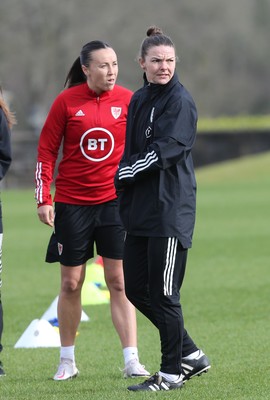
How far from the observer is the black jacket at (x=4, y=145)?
757 centimetres

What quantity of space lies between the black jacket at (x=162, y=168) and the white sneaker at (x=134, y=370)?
1188 millimetres

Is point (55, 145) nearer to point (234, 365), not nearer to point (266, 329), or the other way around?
point (234, 365)

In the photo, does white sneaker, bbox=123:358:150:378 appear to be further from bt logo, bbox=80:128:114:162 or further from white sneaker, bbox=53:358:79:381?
bt logo, bbox=80:128:114:162

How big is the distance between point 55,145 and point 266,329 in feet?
10.2

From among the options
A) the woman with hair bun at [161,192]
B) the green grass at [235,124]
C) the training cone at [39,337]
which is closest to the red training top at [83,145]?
the woman with hair bun at [161,192]

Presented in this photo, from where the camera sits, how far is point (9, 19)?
2484 inches

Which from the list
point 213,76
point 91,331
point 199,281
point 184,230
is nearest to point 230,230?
point 199,281

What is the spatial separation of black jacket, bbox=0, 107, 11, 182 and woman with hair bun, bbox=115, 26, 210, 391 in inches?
44.9

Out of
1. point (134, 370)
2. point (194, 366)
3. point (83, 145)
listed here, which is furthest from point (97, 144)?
point (194, 366)

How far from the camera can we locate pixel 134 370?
7.45 meters

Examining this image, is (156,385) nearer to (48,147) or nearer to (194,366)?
(194,366)

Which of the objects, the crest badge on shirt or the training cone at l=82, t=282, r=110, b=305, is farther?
the training cone at l=82, t=282, r=110, b=305

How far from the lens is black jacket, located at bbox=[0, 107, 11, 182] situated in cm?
757

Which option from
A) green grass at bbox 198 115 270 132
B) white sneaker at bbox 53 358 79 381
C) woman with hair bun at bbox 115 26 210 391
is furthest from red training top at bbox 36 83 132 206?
green grass at bbox 198 115 270 132
